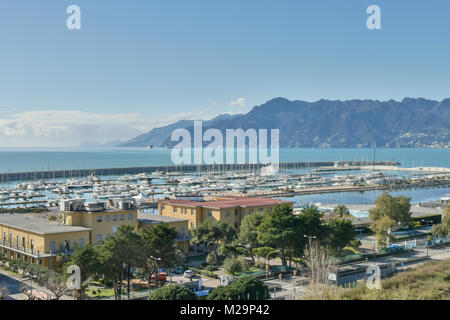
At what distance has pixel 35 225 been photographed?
84.1ft

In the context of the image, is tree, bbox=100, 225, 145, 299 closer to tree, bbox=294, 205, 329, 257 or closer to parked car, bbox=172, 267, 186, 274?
parked car, bbox=172, 267, 186, 274

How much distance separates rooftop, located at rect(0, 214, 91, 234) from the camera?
2385 cm

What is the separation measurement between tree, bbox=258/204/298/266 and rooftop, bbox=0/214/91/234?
10164 mm

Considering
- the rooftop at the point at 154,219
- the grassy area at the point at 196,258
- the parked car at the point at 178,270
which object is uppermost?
the rooftop at the point at 154,219

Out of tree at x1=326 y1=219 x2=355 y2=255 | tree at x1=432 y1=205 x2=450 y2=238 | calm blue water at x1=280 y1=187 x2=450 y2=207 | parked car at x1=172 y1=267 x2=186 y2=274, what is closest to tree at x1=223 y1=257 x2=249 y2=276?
parked car at x1=172 y1=267 x2=186 y2=274

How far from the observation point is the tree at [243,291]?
1598 cm

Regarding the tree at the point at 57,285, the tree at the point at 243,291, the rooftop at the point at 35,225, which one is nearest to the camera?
the tree at the point at 243,291

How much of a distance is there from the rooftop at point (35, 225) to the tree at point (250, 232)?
9.27 metres

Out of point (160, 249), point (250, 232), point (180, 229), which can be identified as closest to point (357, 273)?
point (250, 232)

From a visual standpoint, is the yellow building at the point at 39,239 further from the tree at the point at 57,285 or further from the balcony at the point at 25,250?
the tree at the point at 57,285

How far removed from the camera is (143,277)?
21.6 metres

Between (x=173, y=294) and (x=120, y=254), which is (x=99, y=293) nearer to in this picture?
(x=120, y=254)

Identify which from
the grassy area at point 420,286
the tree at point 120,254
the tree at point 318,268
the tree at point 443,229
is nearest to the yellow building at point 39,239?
the tree at point 120,254
